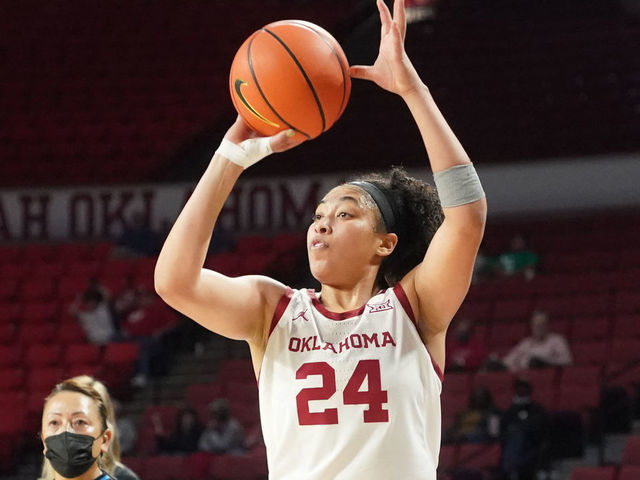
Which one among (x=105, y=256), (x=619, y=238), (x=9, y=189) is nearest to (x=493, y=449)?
(x=619, y=238)

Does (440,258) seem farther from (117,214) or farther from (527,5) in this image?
(527,5)

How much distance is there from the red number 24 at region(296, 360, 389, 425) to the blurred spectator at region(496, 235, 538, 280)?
25.1 feet

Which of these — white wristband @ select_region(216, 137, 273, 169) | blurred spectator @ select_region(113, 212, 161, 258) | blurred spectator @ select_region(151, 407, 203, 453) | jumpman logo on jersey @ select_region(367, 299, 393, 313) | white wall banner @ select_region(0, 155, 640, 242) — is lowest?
blurred spectator @ select_region(151, 407, 203, 453)

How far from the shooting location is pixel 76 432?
3.23 m

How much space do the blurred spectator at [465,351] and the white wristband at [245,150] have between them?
19.4ft

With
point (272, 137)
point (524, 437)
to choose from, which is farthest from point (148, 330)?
point (272, 137)

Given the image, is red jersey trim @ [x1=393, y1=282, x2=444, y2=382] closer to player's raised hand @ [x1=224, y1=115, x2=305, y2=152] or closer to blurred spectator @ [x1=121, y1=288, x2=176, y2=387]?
player's raised hand @ [x1=224, y1=115, x2=305, y2=152]

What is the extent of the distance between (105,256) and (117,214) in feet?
3.14

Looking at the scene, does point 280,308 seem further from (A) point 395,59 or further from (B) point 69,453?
(B) point 69,453

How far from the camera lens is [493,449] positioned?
701 cm

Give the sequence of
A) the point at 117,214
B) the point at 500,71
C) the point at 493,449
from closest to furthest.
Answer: the point at 493,449
the point at 117,214
the point at 500,71

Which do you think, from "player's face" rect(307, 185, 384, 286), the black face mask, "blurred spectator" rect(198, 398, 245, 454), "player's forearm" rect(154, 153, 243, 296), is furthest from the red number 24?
"blurred spectator" rect(198, 398, 245, 454)

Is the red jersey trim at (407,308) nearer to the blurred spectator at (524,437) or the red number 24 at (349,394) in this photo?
the red number 24 at (349,394)

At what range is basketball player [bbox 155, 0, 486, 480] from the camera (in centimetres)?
233
